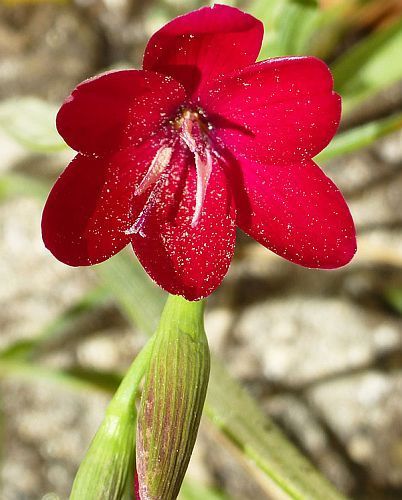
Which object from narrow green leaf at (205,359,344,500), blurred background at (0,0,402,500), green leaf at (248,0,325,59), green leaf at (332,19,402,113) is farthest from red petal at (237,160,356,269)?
blurred background at (0,0,402,500)

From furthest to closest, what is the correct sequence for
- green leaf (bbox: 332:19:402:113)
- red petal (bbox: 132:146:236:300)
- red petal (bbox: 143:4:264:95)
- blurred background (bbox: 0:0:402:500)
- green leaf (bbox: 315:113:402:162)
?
blurred background (bbox: 0:0:402:500)
green leaf (bbox: 332:19:402:113)
green leaf (bbox: 315:113:402:162)
red petal (bbox: 132:146:236:300)
red petal (bbox: 143:4:264:95)

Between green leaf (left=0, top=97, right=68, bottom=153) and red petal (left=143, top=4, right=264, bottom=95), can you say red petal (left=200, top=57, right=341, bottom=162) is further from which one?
green leaf (left=0, top=97, right=68, bottom=153)

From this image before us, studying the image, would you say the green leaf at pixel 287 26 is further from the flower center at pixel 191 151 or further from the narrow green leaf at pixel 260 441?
the narrow green leaf at pixel 260 441

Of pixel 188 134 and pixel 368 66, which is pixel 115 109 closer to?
pixel 188 134

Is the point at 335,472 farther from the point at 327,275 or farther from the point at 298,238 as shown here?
the point at 298,238

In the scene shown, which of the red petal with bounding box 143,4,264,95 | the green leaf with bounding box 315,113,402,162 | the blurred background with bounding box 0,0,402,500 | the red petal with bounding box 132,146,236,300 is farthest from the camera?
the blurred background with bounding box 0,0,402,500

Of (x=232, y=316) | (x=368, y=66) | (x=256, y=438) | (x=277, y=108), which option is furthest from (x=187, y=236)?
(x=232, y=316)

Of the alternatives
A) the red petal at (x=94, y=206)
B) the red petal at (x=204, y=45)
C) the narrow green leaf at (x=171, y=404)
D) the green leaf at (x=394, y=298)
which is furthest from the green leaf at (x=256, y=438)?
the green leaf at (x=394, y=298)
